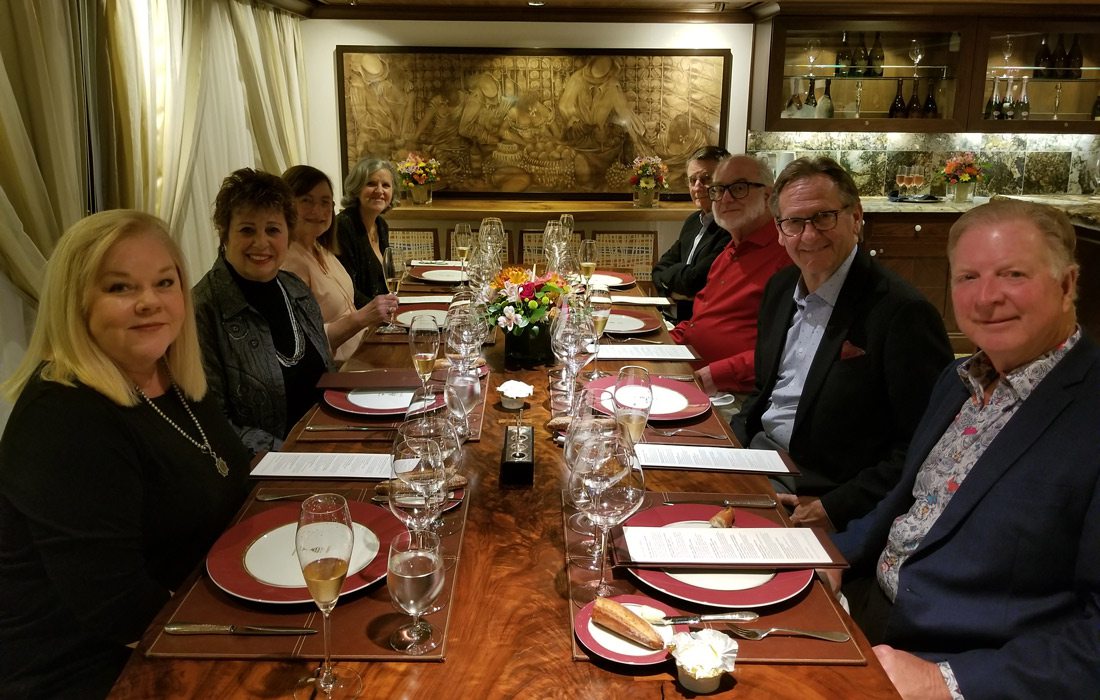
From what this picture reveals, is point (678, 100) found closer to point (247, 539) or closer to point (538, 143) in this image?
point (538, 143)

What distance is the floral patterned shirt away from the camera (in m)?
1.49

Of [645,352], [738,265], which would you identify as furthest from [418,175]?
[645,352]

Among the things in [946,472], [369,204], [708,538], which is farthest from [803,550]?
[369,204]

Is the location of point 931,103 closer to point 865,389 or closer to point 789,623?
point 865,389

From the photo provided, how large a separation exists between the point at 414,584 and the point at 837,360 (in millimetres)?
1443

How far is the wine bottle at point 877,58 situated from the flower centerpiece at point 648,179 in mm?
1659

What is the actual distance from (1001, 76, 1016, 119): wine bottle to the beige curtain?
5934 mm

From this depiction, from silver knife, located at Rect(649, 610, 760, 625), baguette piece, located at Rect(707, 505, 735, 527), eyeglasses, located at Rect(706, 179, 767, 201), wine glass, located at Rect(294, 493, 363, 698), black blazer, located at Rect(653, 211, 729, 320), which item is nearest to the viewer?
wine glass, located at Rect(294, 493, 363, 698)

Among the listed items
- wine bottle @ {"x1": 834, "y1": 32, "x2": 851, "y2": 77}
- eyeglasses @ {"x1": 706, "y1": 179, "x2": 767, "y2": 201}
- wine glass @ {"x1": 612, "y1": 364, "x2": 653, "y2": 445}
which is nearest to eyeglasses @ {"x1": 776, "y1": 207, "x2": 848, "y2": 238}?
wine glass @ {"x1": 612, "y1": 364, "x2": 653, "y2": 445}

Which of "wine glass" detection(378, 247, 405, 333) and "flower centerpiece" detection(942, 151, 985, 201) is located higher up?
"flower centerpiece" detection(942, 151, 985, 201)

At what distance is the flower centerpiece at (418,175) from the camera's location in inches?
235

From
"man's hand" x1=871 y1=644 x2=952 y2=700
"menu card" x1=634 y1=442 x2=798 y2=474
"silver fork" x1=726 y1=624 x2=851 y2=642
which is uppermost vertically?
"menu card" x1=634 y1=442 x2=798 y2=474

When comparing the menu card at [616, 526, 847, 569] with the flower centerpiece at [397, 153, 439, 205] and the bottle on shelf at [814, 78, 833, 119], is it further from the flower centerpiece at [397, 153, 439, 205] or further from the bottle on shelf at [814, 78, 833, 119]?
the bottle on shelf at [814, 78, 833, 119]

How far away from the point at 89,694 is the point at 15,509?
35cm
